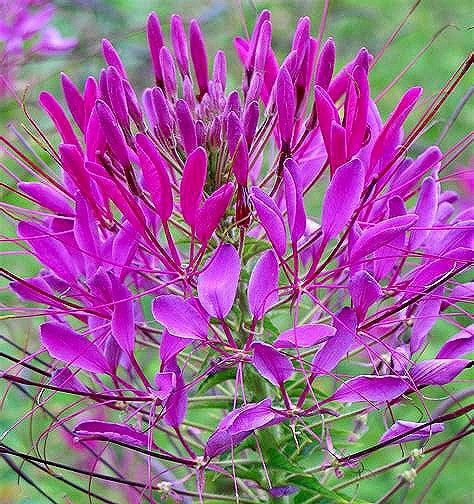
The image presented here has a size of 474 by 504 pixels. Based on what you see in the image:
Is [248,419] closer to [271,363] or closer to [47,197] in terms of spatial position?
[271,363]

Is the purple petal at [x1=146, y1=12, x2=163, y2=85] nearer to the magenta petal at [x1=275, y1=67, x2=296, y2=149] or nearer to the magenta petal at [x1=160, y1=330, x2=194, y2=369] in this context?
the magenta petal at [x1=275, y1=67, x2=296, y2=149]

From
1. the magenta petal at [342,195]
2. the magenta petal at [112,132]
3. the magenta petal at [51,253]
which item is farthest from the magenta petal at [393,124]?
the magenta petal at [51,253]

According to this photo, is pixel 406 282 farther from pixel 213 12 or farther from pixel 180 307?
pixel 213 12

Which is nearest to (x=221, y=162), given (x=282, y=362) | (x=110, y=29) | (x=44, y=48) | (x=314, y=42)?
(x=314, y=42)

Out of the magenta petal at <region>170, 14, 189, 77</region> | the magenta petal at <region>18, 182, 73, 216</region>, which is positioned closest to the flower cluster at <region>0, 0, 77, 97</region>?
the magenta petal at <region>170, 14, 189, 77</region>

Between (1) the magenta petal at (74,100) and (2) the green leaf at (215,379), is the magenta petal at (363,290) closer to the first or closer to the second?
(2) the green leaf at (215,379)
